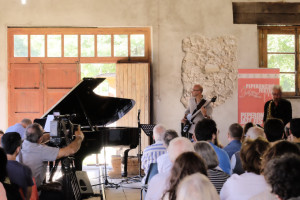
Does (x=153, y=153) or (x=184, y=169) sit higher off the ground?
(x=184, y=169)

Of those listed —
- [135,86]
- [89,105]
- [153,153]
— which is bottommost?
[153,153]

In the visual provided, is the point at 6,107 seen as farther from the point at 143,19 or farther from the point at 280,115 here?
the point at 280,115

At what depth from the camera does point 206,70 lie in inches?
368

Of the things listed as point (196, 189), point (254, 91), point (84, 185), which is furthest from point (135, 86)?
point (196, 189)

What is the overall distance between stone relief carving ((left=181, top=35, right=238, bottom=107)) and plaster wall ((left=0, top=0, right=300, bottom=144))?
0.11 m

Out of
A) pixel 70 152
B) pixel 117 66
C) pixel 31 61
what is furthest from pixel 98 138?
pixel 31 61

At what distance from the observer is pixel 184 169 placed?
234 cm

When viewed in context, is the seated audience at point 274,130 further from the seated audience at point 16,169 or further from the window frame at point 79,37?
the window frame at point 79,37

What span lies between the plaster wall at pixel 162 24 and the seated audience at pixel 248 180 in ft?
20.7

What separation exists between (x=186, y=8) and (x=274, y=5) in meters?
1.88

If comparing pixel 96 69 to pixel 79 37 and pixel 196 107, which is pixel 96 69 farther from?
pixel 196 107

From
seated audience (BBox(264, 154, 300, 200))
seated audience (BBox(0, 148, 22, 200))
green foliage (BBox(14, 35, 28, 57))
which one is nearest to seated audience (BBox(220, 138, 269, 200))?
seated audience (BBox(264, 154, 300, 200))

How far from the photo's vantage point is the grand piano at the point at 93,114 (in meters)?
6.21

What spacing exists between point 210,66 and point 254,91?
40.8 inches
